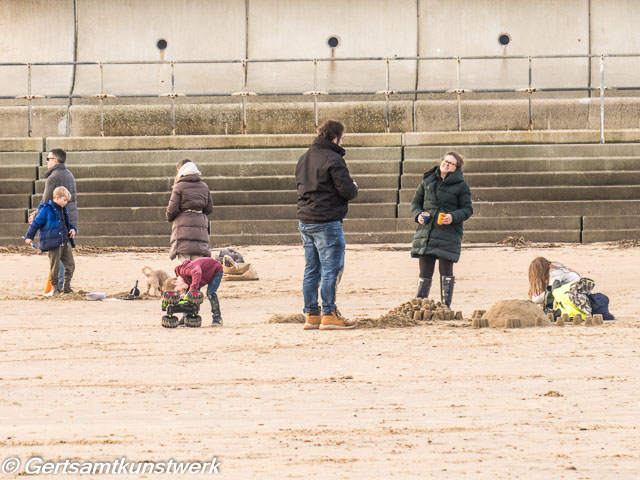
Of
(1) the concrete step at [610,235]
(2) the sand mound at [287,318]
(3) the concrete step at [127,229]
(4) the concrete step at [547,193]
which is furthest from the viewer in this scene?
(4) the concrete step at [547,193]

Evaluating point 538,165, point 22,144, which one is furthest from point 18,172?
point 538,165

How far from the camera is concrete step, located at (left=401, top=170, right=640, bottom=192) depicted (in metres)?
19.2

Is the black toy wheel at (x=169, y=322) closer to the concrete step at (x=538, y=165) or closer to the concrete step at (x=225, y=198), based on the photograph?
the concrete step at (x=225, y=198)

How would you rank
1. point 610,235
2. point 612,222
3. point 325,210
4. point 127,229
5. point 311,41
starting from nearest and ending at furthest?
point 325,210
point 610,235
point 612,222
point 127,229
point 311,41

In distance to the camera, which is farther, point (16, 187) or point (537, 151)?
point (537, 151)

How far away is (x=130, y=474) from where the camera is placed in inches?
202

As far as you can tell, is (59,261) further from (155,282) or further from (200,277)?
(200,277)

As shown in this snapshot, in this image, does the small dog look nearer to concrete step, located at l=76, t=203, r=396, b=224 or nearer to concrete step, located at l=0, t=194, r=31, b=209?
concrete step, located at l=76, t=203, r=396, b=224

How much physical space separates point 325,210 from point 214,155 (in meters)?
10.9

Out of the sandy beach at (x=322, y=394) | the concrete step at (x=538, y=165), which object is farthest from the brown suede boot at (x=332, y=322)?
the concrete step at (x=538, y=165)

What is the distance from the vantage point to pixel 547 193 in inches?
747

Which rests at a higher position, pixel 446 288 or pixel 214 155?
pixel 214 155

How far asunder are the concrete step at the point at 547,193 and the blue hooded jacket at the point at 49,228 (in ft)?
25.0

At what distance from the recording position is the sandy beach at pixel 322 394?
5.39 metres
